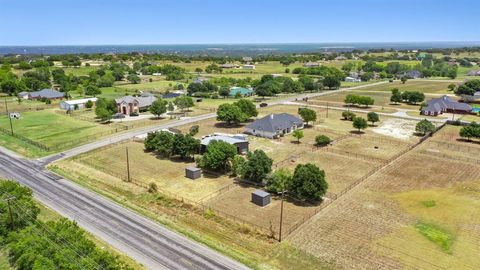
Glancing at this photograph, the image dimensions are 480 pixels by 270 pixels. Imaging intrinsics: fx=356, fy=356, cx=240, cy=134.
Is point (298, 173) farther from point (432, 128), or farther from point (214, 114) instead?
point (214, 114)

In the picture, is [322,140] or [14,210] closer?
[14,210]

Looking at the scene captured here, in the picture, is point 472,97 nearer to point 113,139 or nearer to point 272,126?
point 272,126

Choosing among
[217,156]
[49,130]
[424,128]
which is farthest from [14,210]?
[424,128]

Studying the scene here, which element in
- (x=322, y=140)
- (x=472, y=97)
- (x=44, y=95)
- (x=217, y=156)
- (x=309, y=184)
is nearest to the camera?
(x=309, y=184)

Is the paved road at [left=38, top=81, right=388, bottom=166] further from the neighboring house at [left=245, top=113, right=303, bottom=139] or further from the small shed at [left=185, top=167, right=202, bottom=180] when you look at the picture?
the small shed at [left=185, top=167, right=202, bottom=180]

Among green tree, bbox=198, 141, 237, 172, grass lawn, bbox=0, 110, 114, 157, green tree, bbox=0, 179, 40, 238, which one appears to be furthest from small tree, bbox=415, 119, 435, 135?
green tree, bbox=0, 179, 40, 238

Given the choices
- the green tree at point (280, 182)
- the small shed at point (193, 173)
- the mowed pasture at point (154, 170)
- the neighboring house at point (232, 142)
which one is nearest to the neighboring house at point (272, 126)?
the neighboring house at point (232, 142)

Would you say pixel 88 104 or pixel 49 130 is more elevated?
pixel 88 104
